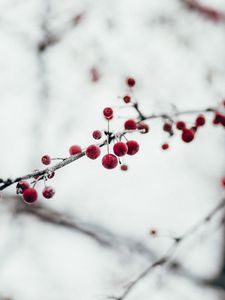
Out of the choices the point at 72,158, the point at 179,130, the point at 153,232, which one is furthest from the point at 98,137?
the point at 153,232

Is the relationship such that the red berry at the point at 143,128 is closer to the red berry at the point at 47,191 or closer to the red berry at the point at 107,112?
the red berry at the point at 107,112

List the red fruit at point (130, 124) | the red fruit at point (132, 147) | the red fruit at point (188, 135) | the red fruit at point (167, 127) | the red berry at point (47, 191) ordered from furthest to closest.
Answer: the red fruit at point (167, 127) < the red fruit at point (188, 135) < the red fruit at point (130, 124) < the red fruit at point (132, 147) < the red berry at point (47, 191)

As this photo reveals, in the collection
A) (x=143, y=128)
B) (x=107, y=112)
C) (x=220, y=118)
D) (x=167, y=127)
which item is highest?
→ (x=107, y=112)

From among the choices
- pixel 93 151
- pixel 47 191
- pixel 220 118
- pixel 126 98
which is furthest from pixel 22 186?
pixel 220 118

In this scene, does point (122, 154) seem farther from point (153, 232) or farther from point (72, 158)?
point (153, 232)

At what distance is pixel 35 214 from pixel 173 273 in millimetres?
2551

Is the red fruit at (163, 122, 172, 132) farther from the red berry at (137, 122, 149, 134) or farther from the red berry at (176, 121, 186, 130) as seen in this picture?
the red berry at (137, 122, 149, 134)

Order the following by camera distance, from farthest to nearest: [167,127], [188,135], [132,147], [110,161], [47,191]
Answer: [167,127]
[188,135]
[132,147]
[110,161]
[47,191]

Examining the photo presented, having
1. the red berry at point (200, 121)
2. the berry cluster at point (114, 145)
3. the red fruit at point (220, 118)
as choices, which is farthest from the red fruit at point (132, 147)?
the red fruit at point (220, 118)

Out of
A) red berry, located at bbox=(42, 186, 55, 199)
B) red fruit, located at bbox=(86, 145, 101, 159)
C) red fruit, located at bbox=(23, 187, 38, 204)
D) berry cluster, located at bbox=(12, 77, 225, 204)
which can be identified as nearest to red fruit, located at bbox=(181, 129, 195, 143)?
berry cluster, located at bbox=(12, 77, 225, 204)

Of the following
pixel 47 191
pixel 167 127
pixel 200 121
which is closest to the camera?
pixel 47 191

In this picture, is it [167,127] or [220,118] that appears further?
[220,118]

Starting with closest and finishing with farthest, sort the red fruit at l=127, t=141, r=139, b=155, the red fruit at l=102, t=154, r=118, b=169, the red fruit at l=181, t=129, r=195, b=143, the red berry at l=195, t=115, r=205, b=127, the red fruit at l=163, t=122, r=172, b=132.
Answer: the red fruit at l=102, t=154, r=118, b=169 < the red fruit at l=127, t=141, r=139, b=155 < the red fruit at l=181, t=129, r=195, b=143 < the red fruit at l=163, t=122, r=172, b=132 < the red berry at l=195, t=115, r=205, b=127

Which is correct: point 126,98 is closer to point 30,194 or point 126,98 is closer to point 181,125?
point 181,125
